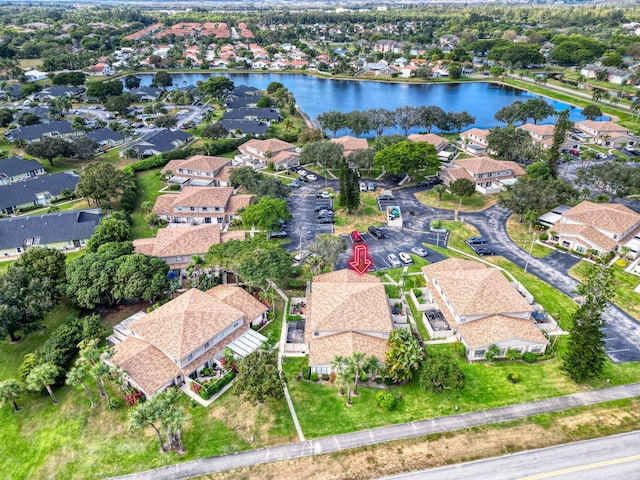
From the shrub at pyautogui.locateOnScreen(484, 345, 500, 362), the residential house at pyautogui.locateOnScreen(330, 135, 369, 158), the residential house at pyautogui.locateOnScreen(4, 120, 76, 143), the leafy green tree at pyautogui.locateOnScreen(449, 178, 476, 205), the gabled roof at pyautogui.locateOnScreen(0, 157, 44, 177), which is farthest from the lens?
the residential house at pyautogui.locateOnScreen(4, 120, 76, 143)

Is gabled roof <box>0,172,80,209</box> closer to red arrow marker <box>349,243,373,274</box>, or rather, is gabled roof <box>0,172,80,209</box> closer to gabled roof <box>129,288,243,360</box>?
gabled roof <box>129,288,243,360</box>

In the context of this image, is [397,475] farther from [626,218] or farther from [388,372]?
[626,218]

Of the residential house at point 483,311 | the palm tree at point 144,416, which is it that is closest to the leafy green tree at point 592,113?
the residential house at point 483,311

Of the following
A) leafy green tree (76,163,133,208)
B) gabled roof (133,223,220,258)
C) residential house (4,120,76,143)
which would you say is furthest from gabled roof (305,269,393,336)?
residential house (4,120,76,143)

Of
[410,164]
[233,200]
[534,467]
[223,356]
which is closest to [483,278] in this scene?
[534,467]

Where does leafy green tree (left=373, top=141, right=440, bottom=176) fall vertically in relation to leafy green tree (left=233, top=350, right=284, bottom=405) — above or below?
above

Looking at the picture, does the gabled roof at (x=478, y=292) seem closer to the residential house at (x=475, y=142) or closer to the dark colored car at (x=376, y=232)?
the dark colored car at (x=376, y=232)
